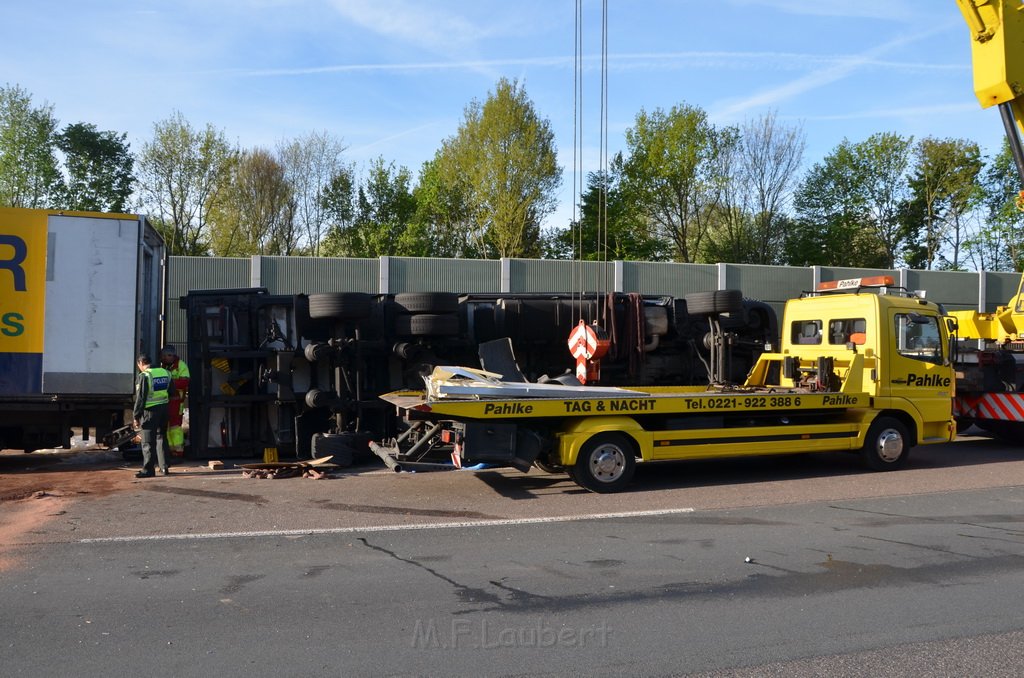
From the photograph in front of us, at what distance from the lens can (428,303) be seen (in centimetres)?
1194

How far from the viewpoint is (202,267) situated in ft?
72.7

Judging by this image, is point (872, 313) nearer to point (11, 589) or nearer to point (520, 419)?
point (520, 419)

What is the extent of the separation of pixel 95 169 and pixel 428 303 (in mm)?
32521

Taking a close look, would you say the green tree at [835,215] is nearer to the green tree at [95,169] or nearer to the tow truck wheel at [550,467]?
the green tree at [95,169]

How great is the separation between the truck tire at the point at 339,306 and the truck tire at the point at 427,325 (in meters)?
0.63

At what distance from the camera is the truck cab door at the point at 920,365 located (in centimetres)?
A: 1103

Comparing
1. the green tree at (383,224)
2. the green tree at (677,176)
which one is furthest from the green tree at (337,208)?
the green tree at (677,176)

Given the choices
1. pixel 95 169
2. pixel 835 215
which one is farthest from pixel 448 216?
pixel 835 215

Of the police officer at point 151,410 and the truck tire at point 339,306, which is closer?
the police officer at point 151,410

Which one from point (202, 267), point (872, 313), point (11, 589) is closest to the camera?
point (11, 589)

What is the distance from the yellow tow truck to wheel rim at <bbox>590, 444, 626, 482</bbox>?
0.04ft

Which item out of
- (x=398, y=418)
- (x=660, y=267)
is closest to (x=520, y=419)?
(x=398, y=418)

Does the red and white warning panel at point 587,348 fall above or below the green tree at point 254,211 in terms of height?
below

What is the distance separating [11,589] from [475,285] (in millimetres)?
18480
